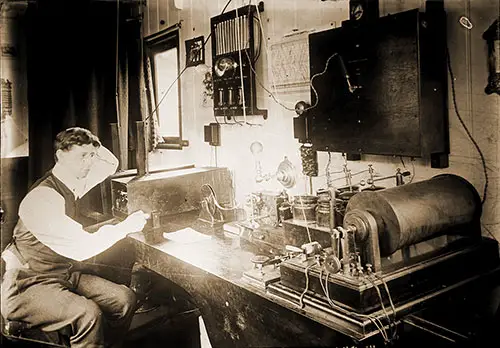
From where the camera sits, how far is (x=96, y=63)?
10.2ft

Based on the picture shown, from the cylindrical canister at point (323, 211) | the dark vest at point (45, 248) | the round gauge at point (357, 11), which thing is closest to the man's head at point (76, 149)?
the dark vest at point (45, 248)

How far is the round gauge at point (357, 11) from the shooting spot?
2.46 m

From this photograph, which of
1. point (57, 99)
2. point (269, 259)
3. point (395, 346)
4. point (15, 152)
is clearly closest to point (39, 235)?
point (15, 152)

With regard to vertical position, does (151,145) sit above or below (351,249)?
above

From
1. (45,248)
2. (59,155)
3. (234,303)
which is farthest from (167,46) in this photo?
(234,303)

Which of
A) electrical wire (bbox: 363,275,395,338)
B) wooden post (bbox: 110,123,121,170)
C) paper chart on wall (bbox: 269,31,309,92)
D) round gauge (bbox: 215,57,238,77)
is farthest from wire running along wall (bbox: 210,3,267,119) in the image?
electrical wire (bbox: 363,275,395,338)

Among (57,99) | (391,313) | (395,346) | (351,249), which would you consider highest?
(57,99)

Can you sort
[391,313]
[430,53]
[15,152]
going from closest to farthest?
[391,313] → [430,53] → [15,152]

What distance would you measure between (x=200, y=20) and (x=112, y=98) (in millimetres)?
1115

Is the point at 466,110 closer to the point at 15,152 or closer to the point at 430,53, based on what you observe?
the point at 430,53

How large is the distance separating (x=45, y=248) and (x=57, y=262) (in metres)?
0.11

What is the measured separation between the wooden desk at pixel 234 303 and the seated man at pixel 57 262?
1.29 feet

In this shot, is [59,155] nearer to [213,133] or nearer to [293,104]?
[213,133]

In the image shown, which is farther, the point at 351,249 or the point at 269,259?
the point at 269,259
